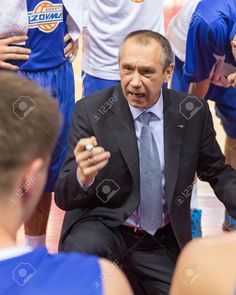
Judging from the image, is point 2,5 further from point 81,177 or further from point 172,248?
point 172,248

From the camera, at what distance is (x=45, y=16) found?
355cm

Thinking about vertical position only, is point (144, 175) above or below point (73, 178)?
below

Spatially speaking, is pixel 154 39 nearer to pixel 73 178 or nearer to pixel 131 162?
pixel 131 162

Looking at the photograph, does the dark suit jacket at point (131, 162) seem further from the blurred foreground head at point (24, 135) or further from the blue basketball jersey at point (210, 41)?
the blurred foreground head at point (24, 135)

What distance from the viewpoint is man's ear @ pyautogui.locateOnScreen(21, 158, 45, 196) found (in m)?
1.34

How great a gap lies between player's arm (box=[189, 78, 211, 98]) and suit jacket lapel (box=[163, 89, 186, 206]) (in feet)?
3.43

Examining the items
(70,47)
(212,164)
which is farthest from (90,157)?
(70,47)

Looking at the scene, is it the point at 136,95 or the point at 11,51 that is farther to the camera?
the point at 11,51

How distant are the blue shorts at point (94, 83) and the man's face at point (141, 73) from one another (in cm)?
92

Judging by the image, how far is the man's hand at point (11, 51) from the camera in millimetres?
3504

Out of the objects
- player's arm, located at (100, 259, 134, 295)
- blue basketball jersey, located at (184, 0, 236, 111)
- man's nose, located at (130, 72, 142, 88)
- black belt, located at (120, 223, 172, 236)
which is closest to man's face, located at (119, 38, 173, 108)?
man's nose, located at (130, 72, 142, 88)

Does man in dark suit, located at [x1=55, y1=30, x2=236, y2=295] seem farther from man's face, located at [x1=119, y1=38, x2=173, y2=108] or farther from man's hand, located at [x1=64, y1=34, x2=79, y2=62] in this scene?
man's hand, located at [x1=64, y1=34, x2=79, y2=62]

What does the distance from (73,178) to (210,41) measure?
57.6 inches

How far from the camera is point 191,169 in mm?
3035
